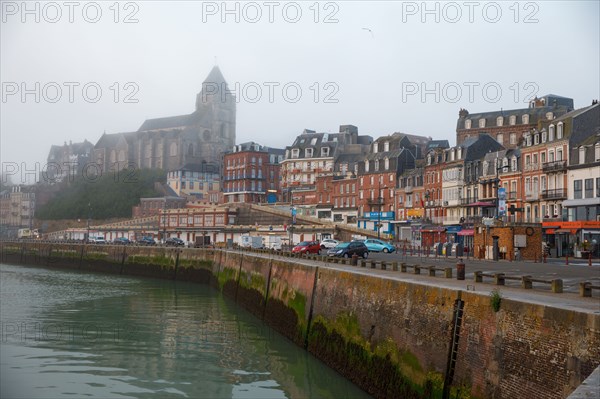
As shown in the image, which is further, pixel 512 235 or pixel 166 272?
pixel 166 272

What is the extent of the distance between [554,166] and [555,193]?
256cm

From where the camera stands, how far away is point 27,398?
735 inches

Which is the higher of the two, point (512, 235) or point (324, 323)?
point (512, 235)

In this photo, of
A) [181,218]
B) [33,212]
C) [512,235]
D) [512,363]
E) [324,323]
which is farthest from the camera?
[33,212]

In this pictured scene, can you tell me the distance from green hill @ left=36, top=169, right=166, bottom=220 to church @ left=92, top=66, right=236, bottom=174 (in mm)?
7171

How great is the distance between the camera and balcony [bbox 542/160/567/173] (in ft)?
193

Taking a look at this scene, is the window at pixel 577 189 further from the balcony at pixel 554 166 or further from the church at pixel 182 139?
the church at pixel 182 139

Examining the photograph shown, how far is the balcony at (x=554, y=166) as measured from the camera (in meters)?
58.9

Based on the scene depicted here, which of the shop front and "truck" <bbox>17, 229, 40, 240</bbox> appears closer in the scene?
the shop front

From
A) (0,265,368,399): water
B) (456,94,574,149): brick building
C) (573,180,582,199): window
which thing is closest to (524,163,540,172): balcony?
(573,180,582,199): window

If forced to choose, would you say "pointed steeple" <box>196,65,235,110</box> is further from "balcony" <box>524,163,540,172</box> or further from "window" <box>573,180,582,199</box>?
"window" <box>573,180,582,199</box>

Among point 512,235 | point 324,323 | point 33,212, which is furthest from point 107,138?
point 324,323

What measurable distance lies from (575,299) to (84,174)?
574ft

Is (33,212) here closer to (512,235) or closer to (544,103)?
(544,103)
